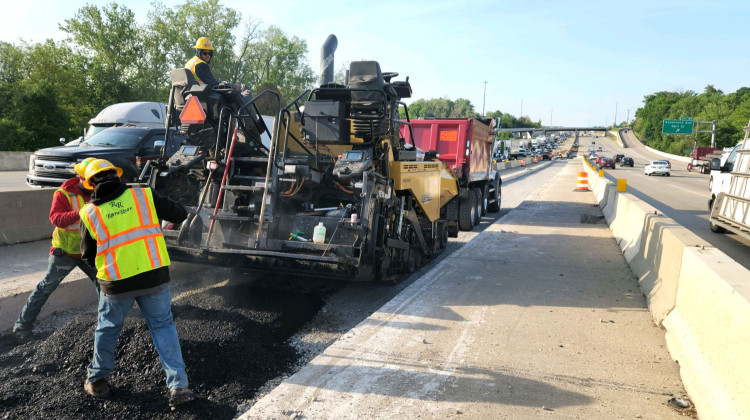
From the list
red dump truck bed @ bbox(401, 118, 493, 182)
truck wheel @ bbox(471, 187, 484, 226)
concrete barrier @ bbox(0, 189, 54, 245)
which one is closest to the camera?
concrete barrier @ bbox(0, 189, 54, 245)

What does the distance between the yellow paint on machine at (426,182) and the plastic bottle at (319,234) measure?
1437 mm

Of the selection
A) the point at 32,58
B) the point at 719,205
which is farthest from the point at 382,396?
the point at 32,58

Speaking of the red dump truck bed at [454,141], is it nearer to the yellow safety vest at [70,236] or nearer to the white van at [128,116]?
the white van at [128,116]

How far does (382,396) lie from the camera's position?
11.4ft

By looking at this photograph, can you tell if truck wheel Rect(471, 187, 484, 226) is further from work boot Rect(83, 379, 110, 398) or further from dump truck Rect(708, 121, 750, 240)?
work boot Rect(83, 379, 110, 398)

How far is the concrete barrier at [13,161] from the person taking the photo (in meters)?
25.3

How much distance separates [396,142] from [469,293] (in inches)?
96.2

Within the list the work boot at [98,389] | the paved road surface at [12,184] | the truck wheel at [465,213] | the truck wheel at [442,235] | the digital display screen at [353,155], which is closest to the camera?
the work boot at [98,389]

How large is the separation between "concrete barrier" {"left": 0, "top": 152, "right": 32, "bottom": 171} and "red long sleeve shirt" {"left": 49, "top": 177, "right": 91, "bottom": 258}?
2559cm

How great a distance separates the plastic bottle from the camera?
5668 mm

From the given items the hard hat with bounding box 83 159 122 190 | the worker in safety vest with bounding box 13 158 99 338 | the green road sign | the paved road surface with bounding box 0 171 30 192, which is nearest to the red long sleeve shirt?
the worker in safety vest with bounding box 13 158 99 338

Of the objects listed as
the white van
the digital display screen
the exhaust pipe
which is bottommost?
the digital display screen

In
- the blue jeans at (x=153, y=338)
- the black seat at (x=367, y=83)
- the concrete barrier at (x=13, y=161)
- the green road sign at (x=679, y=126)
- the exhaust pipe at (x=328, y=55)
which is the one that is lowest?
the concrete barrier at (x=13, y=161)

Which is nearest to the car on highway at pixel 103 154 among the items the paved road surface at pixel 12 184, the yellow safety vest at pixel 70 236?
the paved road surface at pixel 12 184
